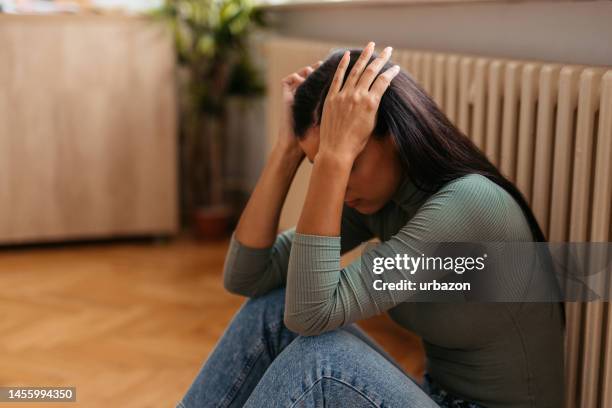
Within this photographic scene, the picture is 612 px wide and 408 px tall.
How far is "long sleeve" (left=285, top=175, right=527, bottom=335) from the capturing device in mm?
1071

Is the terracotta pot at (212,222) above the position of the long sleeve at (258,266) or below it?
below

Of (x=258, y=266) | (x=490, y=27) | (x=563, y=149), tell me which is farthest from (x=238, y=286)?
(x=490, y=27)

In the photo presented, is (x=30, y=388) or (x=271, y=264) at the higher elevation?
(x=271, y=264)

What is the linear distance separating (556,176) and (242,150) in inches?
96.1

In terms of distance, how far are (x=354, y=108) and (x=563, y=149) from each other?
0.45m

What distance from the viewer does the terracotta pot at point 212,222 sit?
10.9ft

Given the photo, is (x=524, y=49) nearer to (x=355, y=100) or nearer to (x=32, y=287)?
(x=355, y=100)

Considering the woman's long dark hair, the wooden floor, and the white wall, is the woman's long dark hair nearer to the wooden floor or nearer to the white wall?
the white wall

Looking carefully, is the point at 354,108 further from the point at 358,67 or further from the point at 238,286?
the point at 238,286

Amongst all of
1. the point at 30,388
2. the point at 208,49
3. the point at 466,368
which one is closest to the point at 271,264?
the point at 466,368

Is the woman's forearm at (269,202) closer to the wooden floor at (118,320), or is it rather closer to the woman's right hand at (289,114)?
the woman's right hand at (289,114)

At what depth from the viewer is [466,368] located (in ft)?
3.96

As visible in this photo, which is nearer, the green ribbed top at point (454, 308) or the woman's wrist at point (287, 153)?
the green ribbed top at point (454, 308)

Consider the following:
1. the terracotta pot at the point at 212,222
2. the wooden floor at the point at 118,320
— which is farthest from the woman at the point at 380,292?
the terracotta pot at the point at 212,222
